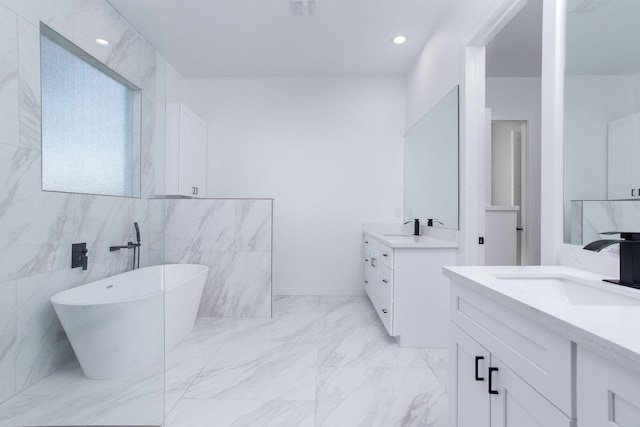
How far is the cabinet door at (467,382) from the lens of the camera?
0.94 metres

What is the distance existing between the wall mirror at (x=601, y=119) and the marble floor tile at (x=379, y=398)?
1099mm

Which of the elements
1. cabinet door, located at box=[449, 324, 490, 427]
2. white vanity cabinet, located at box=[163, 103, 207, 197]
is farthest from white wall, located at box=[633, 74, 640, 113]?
white vanity cabinet, located at box=[163, 103, 207, 197]

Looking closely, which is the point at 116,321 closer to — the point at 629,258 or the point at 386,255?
the point at 386,255

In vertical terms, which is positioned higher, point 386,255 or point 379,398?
point 386,255

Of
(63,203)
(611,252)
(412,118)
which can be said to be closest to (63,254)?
(63,203)

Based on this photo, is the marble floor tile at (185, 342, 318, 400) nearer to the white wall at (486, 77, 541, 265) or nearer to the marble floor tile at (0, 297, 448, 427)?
the marble floor tile at (0, 297, 448, 427)

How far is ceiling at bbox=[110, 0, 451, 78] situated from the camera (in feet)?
8.05

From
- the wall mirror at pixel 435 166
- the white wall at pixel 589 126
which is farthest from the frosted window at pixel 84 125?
the wall mirror at pixel 435 166

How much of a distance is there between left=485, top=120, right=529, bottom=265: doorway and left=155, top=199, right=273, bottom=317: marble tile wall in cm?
234

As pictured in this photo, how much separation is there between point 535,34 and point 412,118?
127cm

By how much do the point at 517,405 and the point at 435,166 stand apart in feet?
7.29

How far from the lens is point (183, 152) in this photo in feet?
→ 10.6

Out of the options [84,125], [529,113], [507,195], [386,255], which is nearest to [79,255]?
[84,125]

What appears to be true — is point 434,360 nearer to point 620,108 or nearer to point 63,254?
point 620,108
